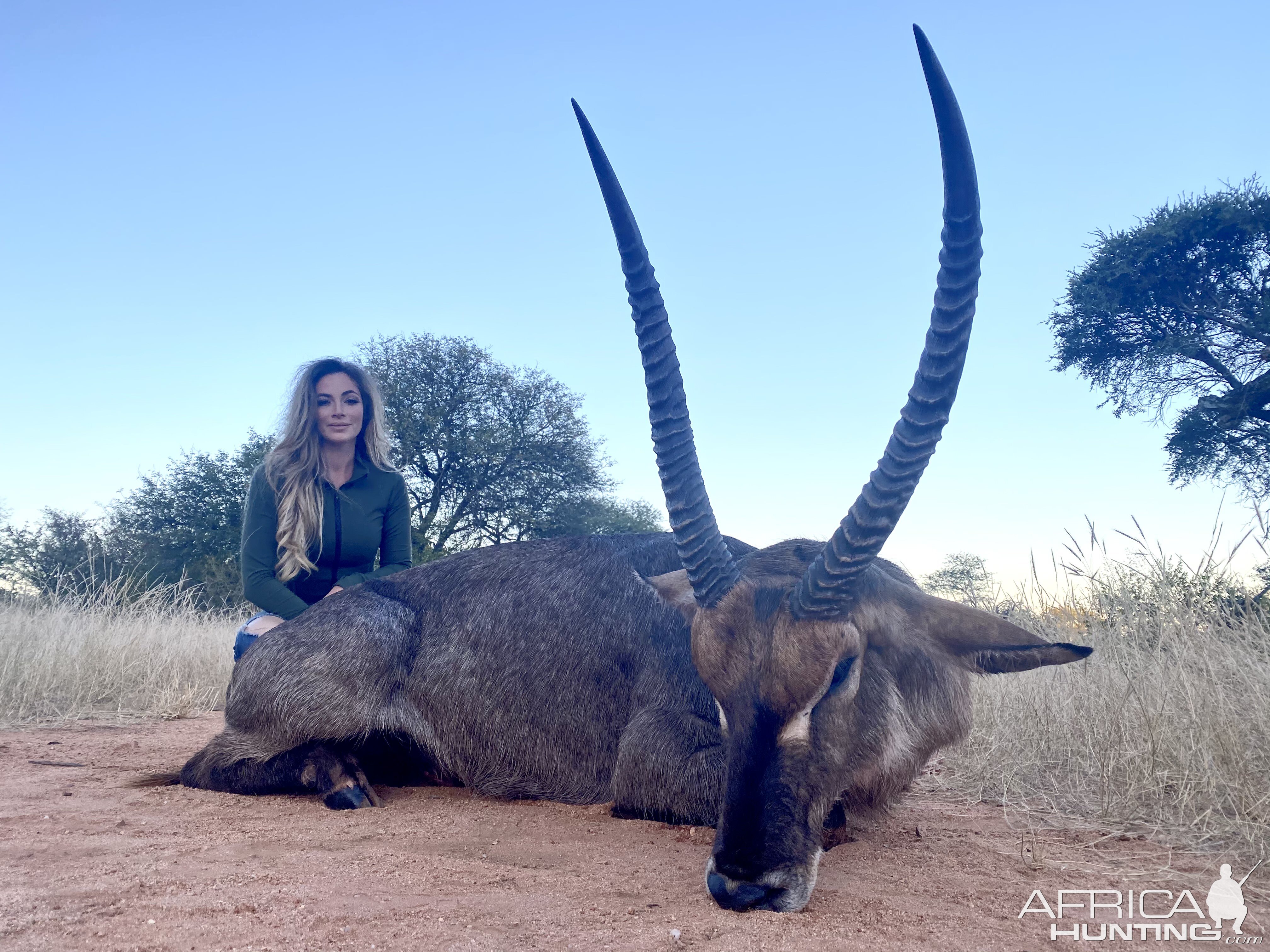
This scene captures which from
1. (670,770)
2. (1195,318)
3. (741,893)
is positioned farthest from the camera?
(1195,318)

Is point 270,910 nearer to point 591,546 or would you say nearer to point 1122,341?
point 591,546

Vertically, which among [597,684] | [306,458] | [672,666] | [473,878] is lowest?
[473,878]

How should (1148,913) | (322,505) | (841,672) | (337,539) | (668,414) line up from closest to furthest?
(1148,913) → (841,672) → (668,414) → (322,505) → (337,539)

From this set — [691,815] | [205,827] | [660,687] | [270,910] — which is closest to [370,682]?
[205,827]

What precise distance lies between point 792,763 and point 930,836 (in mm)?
1328

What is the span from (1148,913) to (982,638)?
110 cm

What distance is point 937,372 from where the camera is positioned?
3.29 m

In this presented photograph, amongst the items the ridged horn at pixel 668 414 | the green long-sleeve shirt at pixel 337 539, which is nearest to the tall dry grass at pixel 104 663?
the green long-sleeve shirt at pixel 337 539

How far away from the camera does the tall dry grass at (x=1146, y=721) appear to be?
13.6 feet

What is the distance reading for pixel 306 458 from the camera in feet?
20.1

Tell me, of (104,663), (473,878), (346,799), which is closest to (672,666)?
(473,878)

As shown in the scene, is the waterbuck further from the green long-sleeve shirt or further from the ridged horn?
the green long-sleeve shirt

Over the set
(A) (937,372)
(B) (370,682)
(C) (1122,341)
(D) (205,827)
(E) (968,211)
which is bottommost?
(D) (205,827)

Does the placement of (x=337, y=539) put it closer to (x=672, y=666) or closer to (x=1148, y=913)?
(x=672, y=666)
